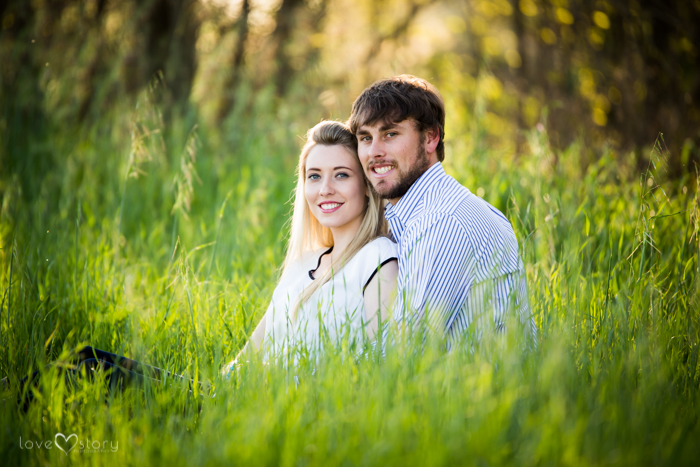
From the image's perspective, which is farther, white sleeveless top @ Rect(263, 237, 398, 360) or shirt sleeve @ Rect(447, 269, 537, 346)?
white sleeveless top @ Rect(263, 237, 398, 360)

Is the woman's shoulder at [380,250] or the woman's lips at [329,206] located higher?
the woman's lips at [329,206]

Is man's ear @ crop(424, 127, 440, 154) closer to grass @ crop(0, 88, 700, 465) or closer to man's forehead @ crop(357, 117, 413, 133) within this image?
man's forehead @ crop(357, 117, 413, 133)

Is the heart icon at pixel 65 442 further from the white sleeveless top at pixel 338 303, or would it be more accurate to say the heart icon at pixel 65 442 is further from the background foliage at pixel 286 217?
the white sleeveless top at pixel 338 303

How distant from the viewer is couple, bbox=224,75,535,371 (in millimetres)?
2156

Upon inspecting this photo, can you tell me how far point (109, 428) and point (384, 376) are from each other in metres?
1.00

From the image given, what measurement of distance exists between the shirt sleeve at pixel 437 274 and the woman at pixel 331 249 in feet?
0.76

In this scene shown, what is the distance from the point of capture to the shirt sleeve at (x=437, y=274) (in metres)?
2.12

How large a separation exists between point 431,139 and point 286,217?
2.24 meters

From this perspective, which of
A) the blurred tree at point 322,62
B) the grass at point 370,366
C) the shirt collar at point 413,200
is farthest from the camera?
the blurred tree at point 322,62

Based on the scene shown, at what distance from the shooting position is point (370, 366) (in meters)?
2.00

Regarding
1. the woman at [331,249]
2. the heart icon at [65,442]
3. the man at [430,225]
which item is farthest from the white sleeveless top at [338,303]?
the heart icon at [65,442]

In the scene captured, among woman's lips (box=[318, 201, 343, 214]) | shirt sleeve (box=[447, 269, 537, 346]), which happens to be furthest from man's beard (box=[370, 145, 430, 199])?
shirt sleeve (box=[447, 269, 537, 346])

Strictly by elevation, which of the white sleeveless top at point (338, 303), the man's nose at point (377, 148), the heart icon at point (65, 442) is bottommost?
the heart icon at point (65, 442)

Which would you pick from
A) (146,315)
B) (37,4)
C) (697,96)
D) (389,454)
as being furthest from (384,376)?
(37,4)
